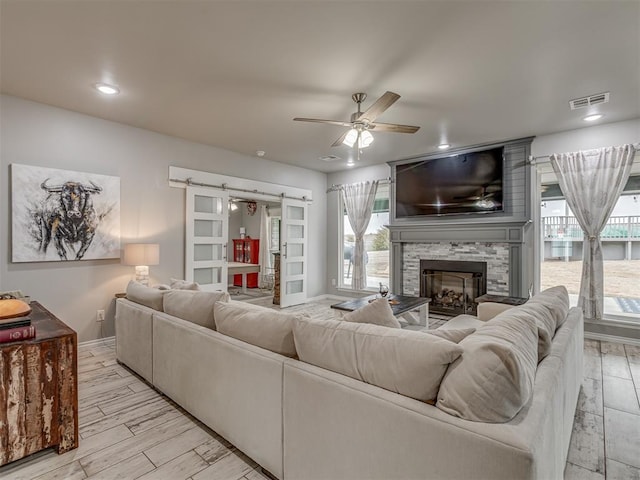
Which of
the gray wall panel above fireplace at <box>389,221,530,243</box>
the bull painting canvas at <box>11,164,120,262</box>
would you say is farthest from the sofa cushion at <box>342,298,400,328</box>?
the gray wall panel above fireplace at <box>389,221,530,243</box>

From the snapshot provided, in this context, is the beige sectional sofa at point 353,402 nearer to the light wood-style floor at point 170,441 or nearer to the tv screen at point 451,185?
the light wood-style floor at point 170,441

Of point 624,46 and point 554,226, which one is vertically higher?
point 624,46

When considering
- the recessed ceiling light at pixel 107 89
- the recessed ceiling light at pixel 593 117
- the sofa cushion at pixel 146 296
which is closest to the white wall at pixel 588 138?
the recessed ceiling light at pixel 593 117

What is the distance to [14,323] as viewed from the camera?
70.3 inches

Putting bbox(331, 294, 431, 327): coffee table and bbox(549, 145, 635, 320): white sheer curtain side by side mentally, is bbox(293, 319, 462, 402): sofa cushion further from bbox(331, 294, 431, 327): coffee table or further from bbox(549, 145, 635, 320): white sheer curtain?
bbox(549, 145, 635, 320): white sheer curtain

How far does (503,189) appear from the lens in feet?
15.2

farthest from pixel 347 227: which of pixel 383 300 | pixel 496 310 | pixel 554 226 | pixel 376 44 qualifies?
pixel 383 300

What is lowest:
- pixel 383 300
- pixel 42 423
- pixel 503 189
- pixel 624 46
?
pixel 42 423

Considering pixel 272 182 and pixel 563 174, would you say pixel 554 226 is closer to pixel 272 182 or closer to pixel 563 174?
pixel 563 174

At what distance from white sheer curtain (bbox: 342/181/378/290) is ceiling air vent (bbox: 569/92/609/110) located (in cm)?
313

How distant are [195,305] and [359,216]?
432cm

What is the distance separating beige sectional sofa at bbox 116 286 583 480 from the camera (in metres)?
1.02

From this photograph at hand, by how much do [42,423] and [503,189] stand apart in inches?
208

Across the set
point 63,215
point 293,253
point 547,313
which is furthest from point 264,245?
point 547,313
